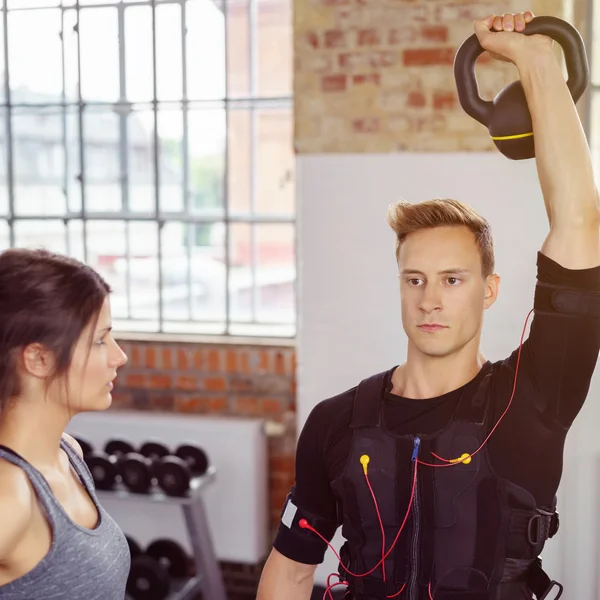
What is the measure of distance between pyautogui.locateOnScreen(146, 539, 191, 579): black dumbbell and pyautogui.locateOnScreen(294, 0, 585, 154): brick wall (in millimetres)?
1631

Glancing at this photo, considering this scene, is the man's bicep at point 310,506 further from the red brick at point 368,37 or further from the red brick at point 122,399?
the red brick at point 122,399

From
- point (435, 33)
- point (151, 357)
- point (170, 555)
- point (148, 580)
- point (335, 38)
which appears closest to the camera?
point (435, 33)

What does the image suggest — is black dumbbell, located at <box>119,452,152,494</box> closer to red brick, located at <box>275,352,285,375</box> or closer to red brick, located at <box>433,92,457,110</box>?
red brick, located at <box>275,352,285,375</box>

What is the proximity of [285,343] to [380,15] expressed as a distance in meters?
1.30

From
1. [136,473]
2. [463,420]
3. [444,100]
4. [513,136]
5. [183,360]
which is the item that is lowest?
[136,473]

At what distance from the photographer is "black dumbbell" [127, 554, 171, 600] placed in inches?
120

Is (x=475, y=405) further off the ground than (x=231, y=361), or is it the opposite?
(x=475, y=405)

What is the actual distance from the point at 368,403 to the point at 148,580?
1.91 metres

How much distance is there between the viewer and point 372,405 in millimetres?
1488

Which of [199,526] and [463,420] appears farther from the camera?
[199,526]

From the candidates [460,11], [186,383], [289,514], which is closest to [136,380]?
[186,383]

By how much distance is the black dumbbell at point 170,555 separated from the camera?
3.23 m

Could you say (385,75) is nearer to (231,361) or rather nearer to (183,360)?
(231,361)

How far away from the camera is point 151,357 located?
3.46 meters
